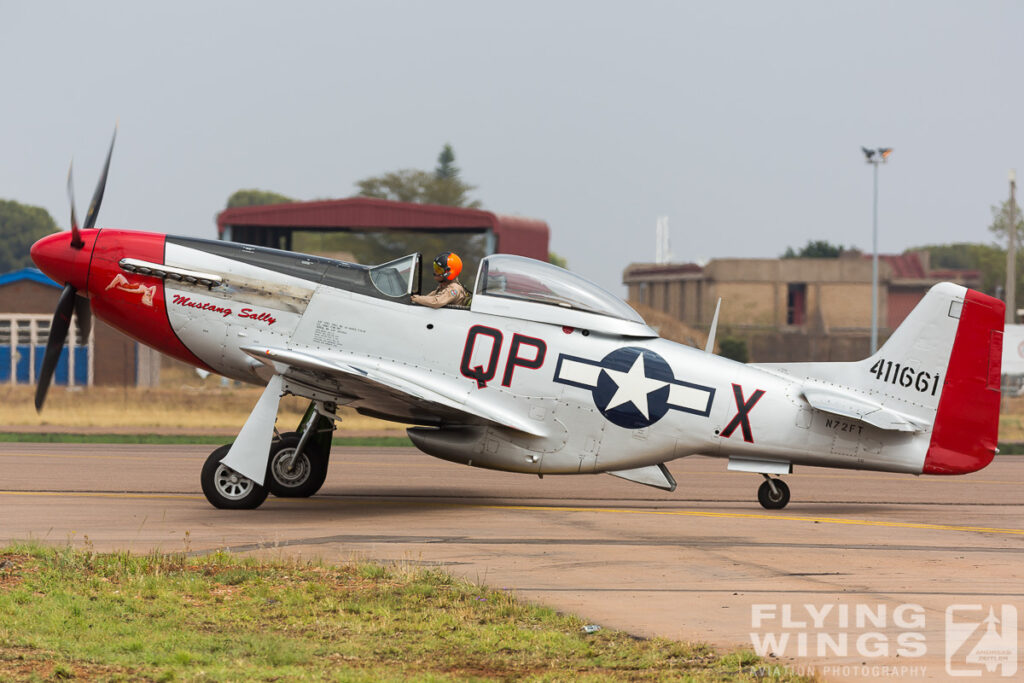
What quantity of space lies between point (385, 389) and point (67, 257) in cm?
395

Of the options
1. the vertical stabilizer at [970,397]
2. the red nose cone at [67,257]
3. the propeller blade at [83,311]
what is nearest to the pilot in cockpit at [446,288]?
the red nose cone at [67,257]

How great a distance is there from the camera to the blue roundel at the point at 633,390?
12.6 m

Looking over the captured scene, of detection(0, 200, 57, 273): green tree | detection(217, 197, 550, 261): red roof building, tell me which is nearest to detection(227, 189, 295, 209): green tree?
detection(0, 200, 57, 273): green tree

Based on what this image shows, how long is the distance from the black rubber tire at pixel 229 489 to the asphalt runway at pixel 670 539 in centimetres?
12

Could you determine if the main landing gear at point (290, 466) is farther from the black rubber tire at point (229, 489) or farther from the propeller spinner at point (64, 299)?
the propeller spinner at point (64, 299)

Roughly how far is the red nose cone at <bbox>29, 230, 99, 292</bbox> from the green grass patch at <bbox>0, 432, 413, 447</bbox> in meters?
9.95

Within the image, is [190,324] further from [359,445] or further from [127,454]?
[359,445]

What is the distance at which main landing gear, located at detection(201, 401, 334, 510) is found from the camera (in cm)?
1224

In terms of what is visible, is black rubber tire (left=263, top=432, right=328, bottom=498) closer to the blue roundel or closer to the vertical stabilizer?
the blue roundel

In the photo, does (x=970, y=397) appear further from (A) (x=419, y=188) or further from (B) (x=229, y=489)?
(A) (x=419, y=188)

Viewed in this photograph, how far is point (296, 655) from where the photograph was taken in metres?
6.56

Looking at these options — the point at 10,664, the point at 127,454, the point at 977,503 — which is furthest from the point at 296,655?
the point at 127,454

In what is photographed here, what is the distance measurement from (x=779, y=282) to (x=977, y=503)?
7154cm

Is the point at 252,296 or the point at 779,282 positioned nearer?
the point at 252,296
